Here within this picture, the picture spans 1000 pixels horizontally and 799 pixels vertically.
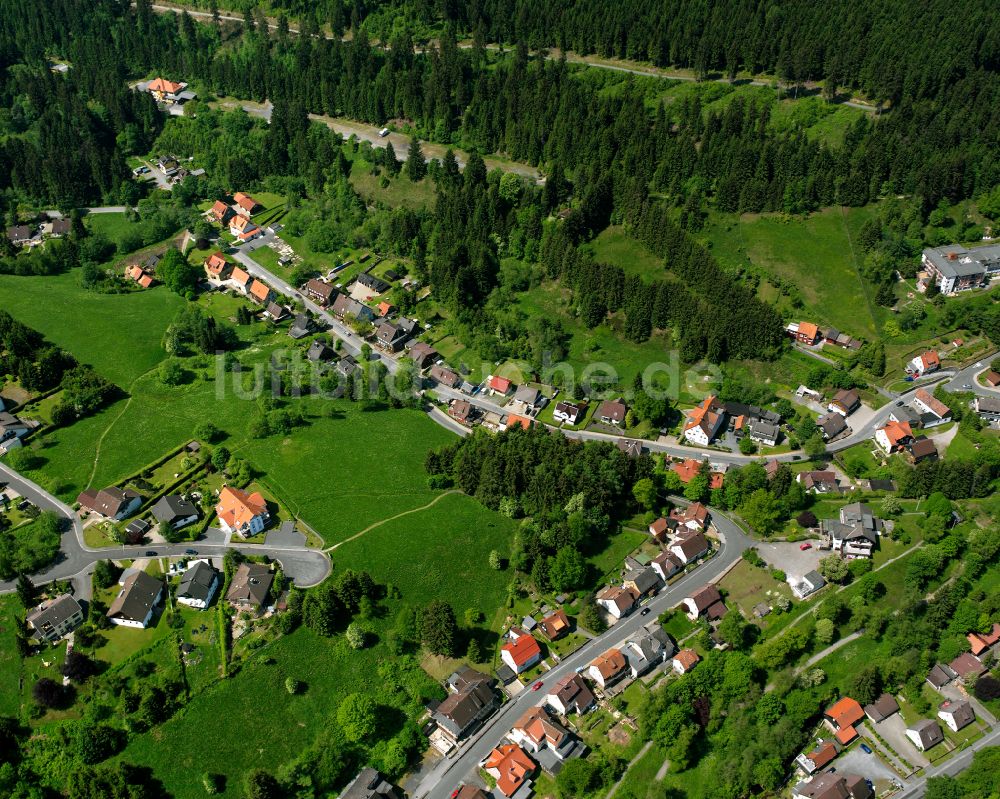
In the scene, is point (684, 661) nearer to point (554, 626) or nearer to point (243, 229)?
point (554, 626)

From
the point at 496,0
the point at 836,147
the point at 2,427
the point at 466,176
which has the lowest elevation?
the point at 2,427

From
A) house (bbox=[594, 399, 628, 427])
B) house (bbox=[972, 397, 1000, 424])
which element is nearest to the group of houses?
house (bbox=[594, 399, 628, 427])

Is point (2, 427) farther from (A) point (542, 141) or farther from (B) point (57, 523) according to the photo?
(A) point (542, 141)

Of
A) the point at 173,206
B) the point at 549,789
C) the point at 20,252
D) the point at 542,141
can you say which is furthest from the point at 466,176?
the point at 549,789

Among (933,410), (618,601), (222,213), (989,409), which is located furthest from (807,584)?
(222,213)

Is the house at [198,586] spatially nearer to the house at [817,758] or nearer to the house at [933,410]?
the house at [817,758]

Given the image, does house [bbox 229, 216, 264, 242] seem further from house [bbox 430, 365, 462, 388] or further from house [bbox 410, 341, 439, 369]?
house [bbox 430, 365, 462, 388]

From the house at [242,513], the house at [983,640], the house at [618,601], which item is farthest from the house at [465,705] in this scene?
the house at [983,640]
